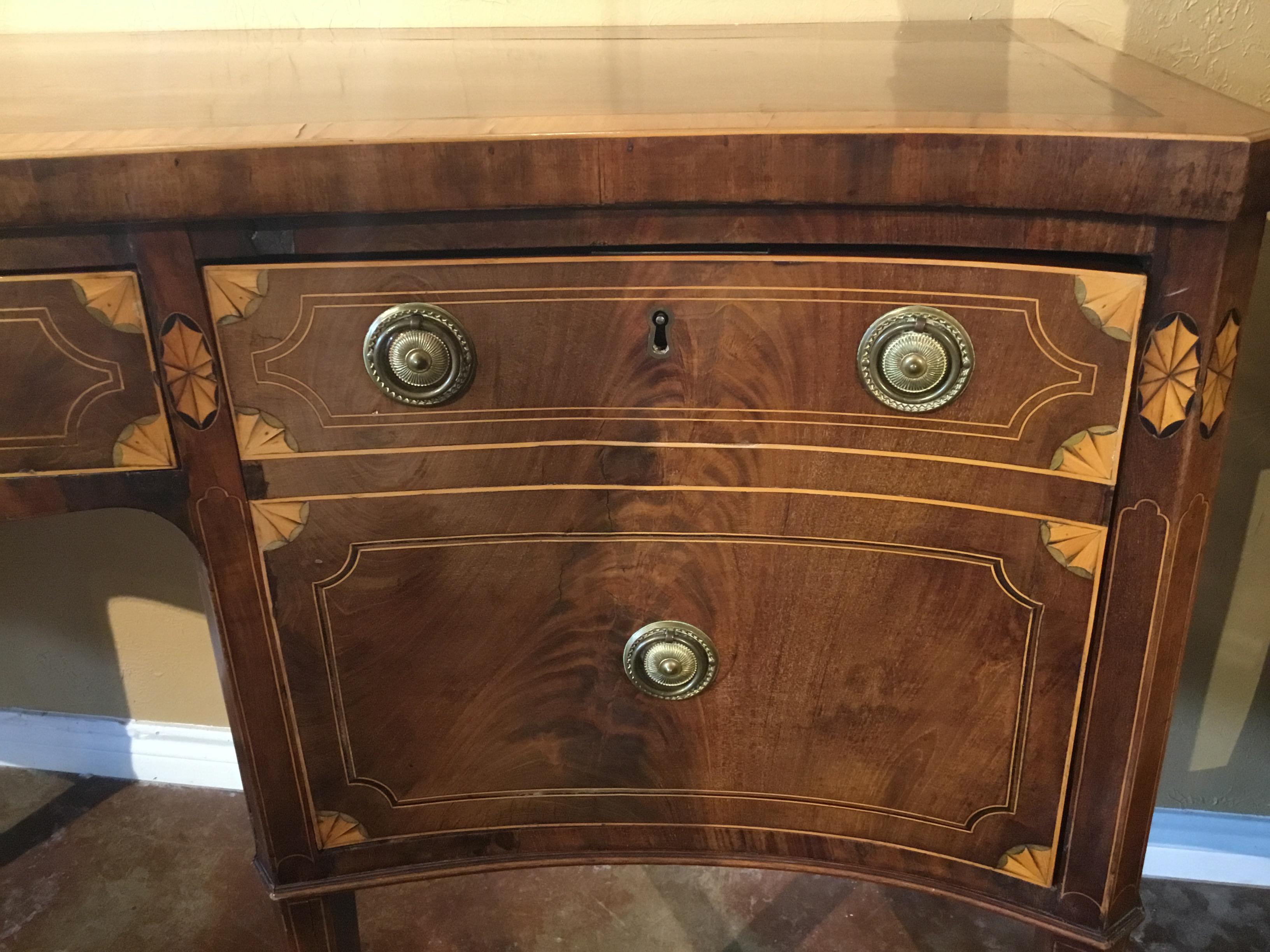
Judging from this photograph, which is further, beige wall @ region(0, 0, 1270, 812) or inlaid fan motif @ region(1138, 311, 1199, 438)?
beige wall @ region(0, 0, 1270, 812)

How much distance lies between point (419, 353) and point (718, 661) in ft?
0.85

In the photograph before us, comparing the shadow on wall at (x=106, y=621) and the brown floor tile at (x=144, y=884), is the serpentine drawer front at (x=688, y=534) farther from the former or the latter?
the shadow on wall at (x=106, y=621)

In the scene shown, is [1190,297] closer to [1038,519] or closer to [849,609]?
[1038,519]

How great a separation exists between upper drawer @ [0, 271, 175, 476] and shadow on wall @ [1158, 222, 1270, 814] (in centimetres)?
83

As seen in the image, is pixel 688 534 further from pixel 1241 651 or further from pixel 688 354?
pixel 1241 651

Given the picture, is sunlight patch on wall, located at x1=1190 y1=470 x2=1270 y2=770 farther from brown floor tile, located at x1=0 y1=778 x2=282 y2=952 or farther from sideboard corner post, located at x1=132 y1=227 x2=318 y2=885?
brown floor tile, located at x1=0 y1=778 x2=282 y2=952

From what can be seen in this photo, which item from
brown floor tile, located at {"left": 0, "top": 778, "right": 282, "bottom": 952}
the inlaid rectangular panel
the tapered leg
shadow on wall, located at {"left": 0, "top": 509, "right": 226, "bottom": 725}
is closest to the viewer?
the inlaid rectangular panel

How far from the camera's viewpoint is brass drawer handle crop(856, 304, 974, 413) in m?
0.52

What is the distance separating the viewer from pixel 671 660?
Answer: 626 millimetres

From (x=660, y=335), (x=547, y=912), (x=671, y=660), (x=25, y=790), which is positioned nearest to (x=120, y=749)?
(x=25, y=790)

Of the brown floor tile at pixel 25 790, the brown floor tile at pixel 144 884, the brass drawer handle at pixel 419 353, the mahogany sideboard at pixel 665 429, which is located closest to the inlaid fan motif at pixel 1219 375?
the mahogany sideboard at pixel 665 429

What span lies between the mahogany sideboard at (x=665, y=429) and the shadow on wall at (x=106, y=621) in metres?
0.60

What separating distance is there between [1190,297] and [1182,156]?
71 mm

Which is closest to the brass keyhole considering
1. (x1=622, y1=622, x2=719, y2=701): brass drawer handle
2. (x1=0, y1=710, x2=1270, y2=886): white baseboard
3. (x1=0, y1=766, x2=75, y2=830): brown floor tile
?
(x1=622, y1=622, x2=719, y2=701): brass drawer handle
